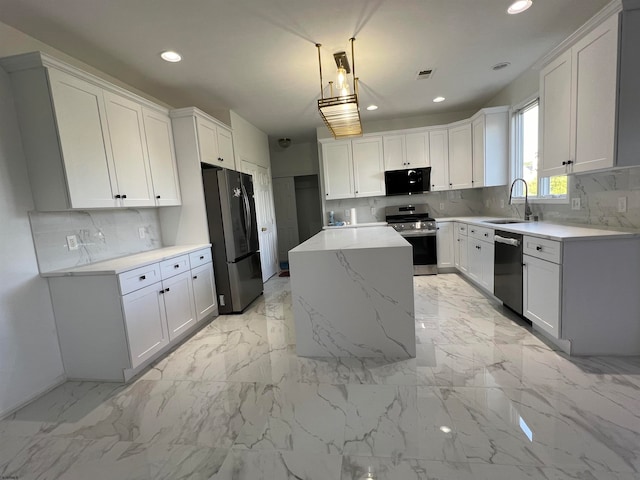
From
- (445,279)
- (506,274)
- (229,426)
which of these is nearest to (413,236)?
(445,279)

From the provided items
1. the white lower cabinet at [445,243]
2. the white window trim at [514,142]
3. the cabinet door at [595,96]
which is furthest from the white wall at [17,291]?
the white window trim at [514,142]

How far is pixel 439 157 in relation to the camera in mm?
4684

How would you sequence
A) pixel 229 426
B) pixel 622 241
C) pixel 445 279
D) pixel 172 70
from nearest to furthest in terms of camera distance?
pixel 229 426, pixel 622 241, pixel 172 70, pixel 445 279

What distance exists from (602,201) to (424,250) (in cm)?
227

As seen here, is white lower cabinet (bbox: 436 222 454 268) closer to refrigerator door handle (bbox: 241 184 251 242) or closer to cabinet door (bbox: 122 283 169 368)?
refrigerator door handle (bbox: 241 184 251 242)

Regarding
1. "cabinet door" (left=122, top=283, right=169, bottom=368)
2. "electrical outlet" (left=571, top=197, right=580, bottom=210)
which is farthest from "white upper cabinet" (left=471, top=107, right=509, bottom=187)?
"cabinet door" (left=122, top=283, right=169, bottom=368)

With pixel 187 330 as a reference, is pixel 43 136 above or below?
above

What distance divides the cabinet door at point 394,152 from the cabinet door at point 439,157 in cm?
43

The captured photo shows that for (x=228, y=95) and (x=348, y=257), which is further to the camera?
(x=228, y=95)

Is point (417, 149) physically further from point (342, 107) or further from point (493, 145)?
point (342, 107)

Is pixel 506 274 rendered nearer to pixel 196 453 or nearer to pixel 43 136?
pixel 196 453

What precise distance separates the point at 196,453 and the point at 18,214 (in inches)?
77.3

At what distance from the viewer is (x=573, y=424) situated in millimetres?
1509

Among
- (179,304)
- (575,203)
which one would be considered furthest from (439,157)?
(179,304)
